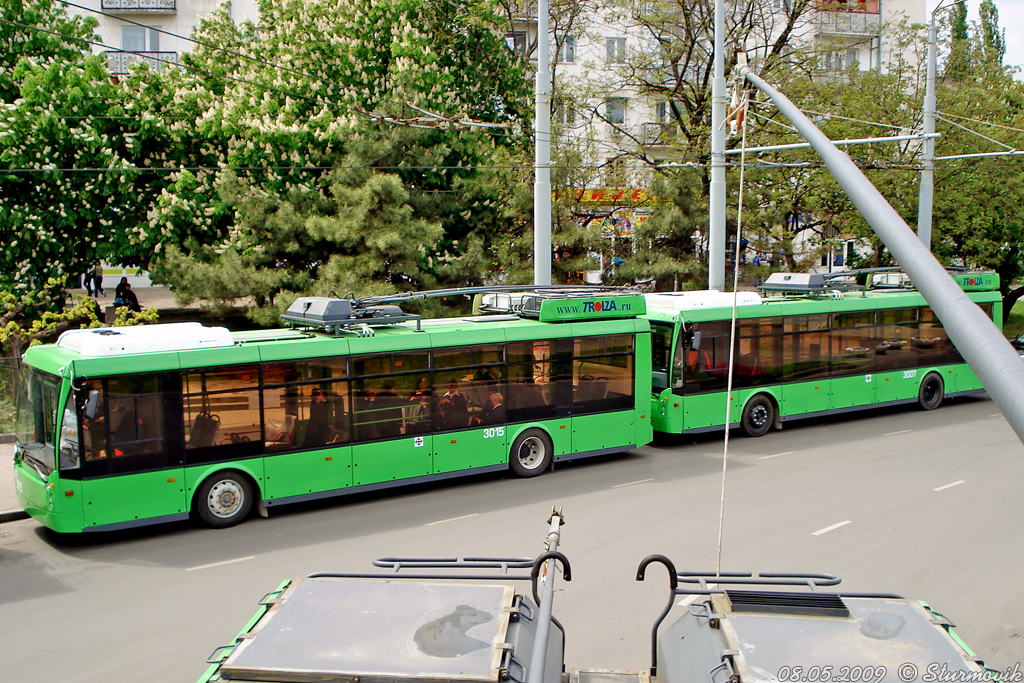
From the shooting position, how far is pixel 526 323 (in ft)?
49.6

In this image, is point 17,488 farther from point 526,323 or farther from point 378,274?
point 378,274

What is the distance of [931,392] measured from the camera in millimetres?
21188

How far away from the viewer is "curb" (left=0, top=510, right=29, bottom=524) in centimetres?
1258

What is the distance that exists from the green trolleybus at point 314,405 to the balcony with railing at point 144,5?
29.7 meters

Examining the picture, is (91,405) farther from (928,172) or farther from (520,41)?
(520,41)

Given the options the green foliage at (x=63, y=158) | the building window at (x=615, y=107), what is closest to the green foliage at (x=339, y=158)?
the green foliage at (x=63, y=158)

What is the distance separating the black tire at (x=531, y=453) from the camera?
1488 cm

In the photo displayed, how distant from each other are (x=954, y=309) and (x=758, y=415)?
15697 millimetres

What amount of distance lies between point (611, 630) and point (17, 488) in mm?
8106

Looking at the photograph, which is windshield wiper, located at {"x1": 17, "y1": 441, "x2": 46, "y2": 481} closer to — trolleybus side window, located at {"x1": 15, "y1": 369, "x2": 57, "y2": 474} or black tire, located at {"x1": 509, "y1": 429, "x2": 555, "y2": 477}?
trolleybus side window, located at {"x1": 15, "y1": 369, "x2": 57, "y2": 474}

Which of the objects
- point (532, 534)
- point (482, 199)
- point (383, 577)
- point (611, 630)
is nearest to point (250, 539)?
point (532, 534)

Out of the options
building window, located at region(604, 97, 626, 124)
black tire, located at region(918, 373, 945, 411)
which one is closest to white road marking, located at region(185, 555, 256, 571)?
black tire, located at region(918, 373, 945, 411)

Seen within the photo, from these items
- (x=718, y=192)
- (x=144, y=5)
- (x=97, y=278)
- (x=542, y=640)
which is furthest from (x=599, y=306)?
(x=144, y=5)

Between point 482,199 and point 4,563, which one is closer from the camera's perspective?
point 4,563
